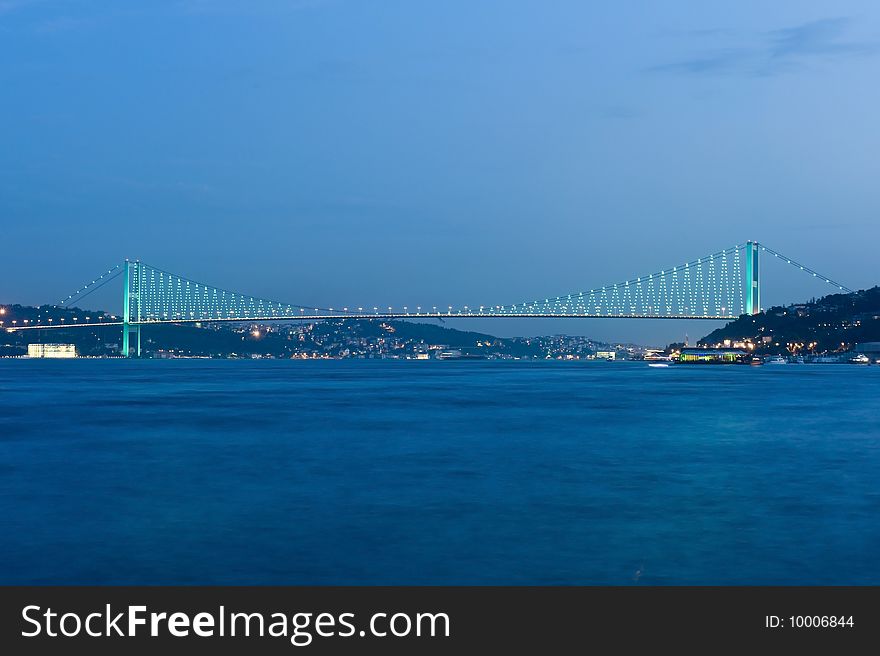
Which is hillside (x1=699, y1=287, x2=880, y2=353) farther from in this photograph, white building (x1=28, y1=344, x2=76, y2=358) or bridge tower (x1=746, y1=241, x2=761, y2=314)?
white building (x1=28, y1=344, x2=76, y2=358)

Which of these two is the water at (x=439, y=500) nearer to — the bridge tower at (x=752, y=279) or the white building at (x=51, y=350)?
the bridge tower at (x=752, y=279)

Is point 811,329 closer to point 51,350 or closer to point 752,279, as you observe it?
point 752,279

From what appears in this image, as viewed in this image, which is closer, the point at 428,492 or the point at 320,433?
the point at 428,492

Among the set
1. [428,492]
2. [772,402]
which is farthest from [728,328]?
[428,492]

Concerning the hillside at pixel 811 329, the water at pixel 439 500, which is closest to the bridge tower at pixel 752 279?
the hillside at pixel 811 329

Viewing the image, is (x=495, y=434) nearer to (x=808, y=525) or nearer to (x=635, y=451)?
(x=635, y=451)

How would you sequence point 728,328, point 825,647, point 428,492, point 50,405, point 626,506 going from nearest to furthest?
point 825,647 < point 626,506 < point 428,492 < point 50,405 < point 728,328

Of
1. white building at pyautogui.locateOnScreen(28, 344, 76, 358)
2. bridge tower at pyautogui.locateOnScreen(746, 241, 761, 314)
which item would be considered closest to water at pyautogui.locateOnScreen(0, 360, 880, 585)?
bridge tower at pyautogui.locateOnScreen(746, 241, 761, 314)
